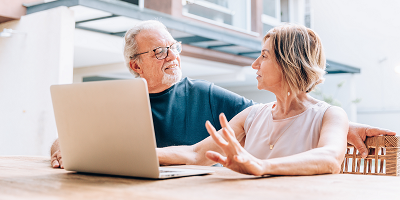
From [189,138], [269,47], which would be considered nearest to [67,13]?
[189,138]

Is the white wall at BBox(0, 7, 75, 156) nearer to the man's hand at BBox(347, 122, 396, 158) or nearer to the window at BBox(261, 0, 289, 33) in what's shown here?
the man's hand at BBox(347, 122, 396, 158)

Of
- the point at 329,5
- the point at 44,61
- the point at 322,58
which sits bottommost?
the point at 322,58

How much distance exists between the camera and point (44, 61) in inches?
201

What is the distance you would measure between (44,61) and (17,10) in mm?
877

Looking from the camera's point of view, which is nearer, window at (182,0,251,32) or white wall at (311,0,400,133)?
window at (182,0,251,32)

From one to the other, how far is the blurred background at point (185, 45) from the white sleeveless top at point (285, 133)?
3631 millimetres

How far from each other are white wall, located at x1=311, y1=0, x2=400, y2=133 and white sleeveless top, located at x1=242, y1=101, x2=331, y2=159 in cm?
1117

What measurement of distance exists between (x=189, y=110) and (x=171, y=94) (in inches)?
5.4

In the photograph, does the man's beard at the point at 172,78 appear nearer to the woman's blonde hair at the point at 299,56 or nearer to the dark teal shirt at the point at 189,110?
the dark teal shirt at the point at 189,110

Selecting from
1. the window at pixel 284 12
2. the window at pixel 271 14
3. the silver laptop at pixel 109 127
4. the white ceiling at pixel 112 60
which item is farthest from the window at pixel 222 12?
the silver laptop at pixel 109 127

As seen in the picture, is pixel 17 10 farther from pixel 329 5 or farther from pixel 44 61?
pixel 329 5

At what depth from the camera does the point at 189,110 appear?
2.20 meters

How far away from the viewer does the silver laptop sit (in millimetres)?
923

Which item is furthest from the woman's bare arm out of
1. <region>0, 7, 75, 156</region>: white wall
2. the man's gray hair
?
<region>0, 7, 75, 156</region>: white wall
